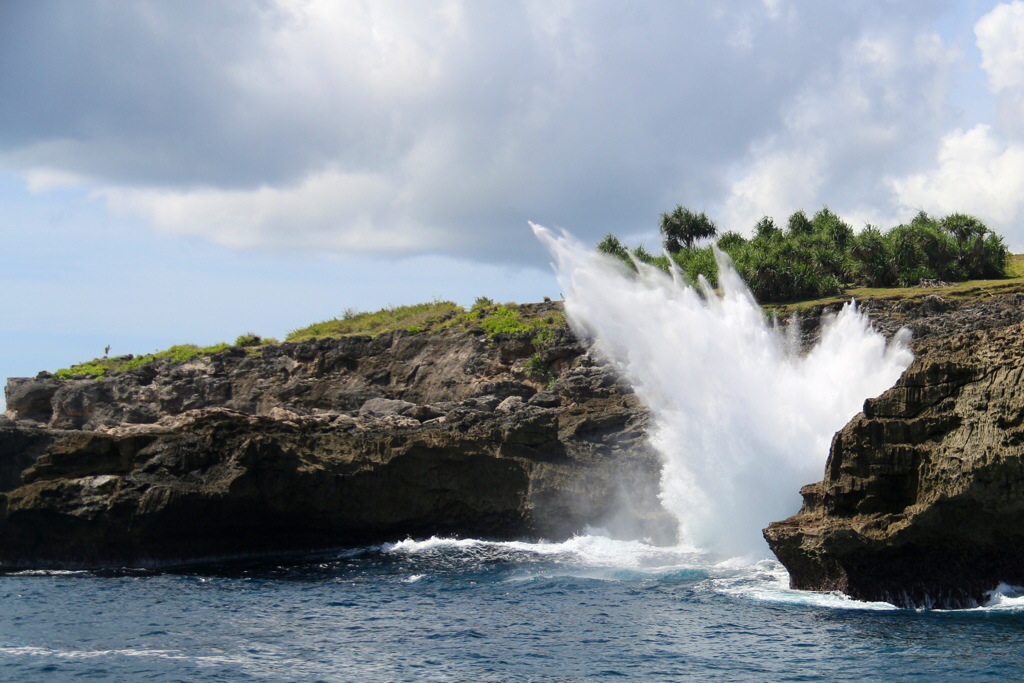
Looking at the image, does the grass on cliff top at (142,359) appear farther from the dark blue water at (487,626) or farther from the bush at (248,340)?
the dark blue water at (487,626)

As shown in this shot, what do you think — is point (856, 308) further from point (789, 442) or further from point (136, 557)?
point (136, 557)

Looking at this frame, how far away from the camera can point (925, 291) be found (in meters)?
44.9

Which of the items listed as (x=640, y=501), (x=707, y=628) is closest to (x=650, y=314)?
(x=640, y=501)

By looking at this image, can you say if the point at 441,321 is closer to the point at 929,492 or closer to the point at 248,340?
the point at 248,340

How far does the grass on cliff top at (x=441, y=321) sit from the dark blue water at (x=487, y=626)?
83.0ft

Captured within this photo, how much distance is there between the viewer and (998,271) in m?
49.0

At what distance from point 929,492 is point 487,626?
9.55m

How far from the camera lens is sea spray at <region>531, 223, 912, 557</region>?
29750 millimetres

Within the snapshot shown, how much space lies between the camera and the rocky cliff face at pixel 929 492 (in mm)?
20656

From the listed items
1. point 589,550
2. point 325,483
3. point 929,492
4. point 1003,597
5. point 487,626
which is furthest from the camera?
point 325,483

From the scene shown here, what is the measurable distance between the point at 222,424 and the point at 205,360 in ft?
88.8

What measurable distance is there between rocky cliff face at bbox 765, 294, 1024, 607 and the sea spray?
19.2 feet

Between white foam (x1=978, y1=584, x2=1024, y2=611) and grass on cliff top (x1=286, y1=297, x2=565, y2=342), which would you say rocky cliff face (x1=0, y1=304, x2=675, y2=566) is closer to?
white foam (x1=978, y1=584, x2=1024, y2=611)

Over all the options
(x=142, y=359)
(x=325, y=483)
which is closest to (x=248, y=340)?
(x=142, y=359)
